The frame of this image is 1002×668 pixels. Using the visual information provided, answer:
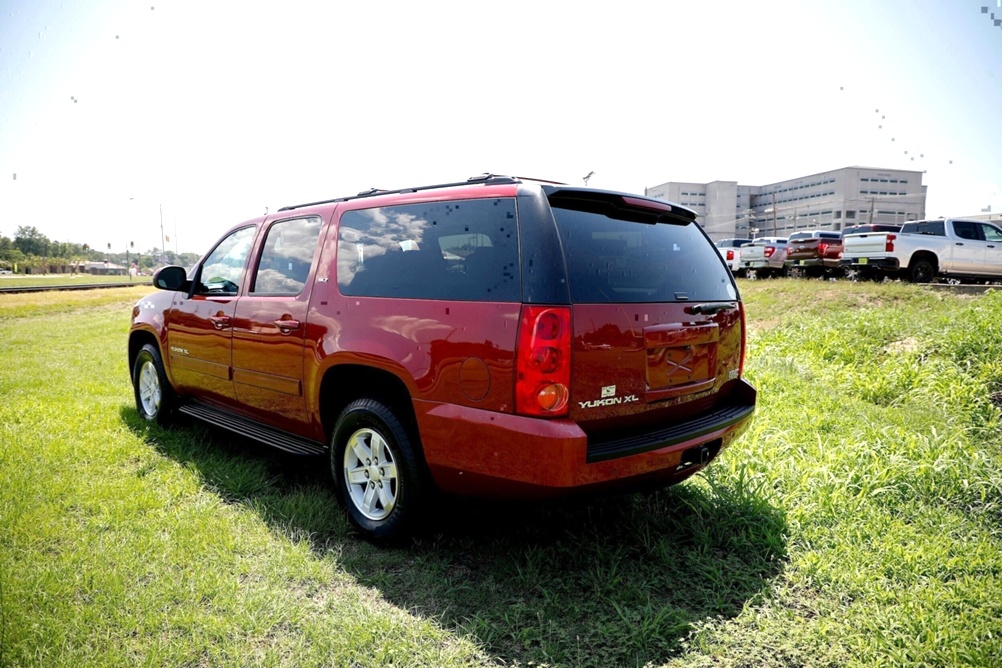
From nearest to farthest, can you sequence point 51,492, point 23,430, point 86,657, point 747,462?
point 86,657 < point 51,492 < point 747,462 < point 23,430

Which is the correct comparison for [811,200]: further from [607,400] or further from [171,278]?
[607,400]

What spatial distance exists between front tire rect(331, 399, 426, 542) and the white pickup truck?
51.3 feet

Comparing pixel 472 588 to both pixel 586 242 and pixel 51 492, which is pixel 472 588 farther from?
pixel 51 492

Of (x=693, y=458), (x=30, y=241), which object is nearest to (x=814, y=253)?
A: (x=693, y=458)

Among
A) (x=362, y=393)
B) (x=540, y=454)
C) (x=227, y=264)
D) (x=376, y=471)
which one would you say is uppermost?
(x=227, y=264)

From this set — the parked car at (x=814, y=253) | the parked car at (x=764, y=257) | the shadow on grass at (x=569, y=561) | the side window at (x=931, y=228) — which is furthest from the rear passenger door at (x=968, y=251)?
the shadow on grass at (x=569, y=561)

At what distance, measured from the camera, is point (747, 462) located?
434 cm

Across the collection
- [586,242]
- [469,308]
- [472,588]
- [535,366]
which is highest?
[586,242]

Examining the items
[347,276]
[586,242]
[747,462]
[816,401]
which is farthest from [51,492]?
[816,401]

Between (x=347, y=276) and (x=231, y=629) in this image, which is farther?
(x=347, y=276)

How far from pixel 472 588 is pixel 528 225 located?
5.83 ft

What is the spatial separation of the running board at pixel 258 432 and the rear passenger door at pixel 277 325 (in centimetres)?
7

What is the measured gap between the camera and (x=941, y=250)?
14.5 m

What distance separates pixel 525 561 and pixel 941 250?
1572cm
